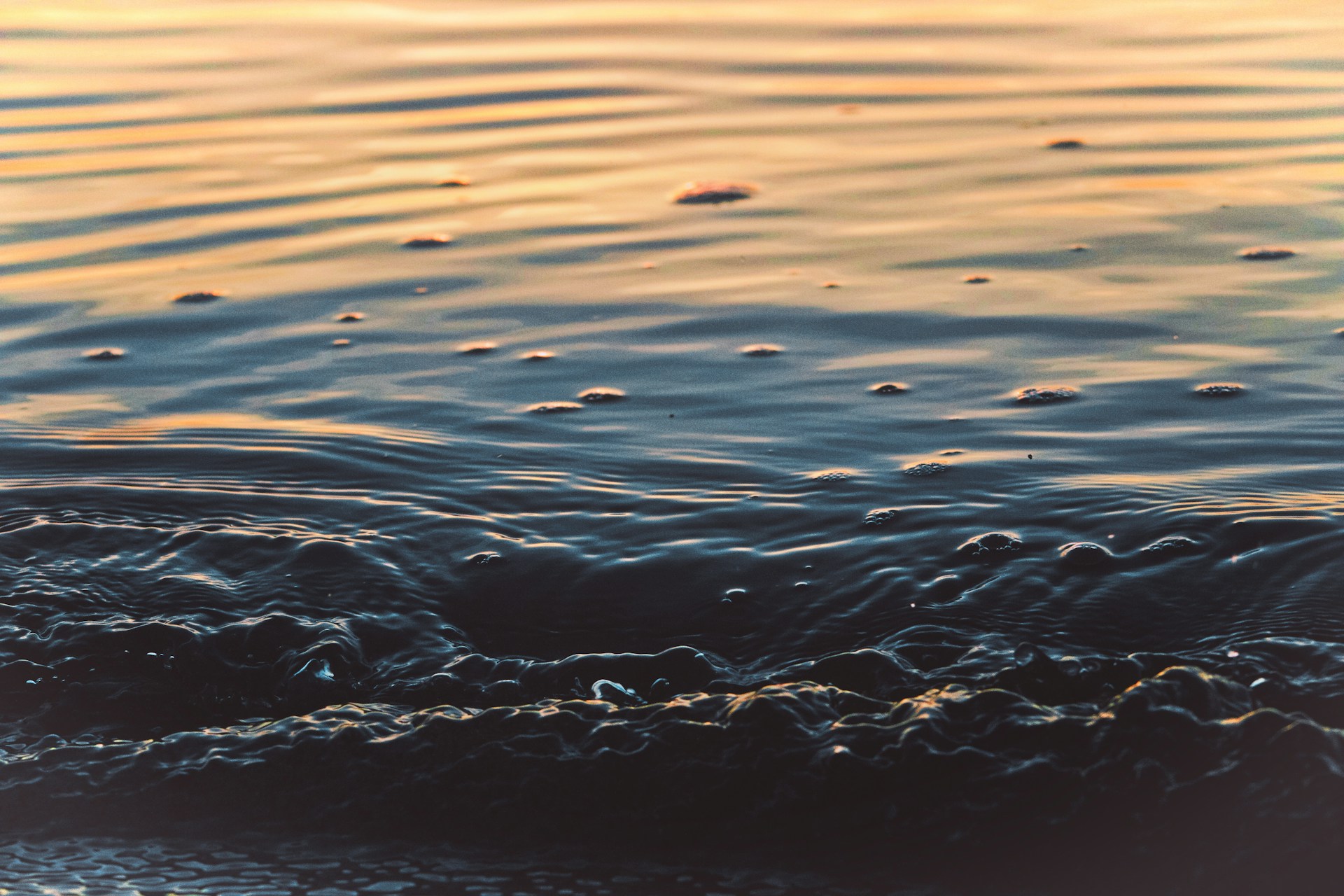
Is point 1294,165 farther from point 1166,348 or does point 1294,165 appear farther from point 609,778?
point 609,778

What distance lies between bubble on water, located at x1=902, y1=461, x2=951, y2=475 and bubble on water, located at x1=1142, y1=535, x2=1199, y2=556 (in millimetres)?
522

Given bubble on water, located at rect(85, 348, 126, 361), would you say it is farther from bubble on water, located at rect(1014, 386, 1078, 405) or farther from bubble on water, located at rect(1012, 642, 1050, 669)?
bubble on water, located at rect(1012, 642, 1050, 669)

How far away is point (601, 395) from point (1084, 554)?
1.46 metres

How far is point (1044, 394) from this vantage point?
3463 mm

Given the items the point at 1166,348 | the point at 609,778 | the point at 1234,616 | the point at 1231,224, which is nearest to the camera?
the point at 609,778

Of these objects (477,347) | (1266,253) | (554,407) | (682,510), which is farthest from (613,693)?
(1266,253)

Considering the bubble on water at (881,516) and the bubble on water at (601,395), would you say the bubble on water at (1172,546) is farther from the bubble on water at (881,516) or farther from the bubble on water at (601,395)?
the bubble on water at (601,395)

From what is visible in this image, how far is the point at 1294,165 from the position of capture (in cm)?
543

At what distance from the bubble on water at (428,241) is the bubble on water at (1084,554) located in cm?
307

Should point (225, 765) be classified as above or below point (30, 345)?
below

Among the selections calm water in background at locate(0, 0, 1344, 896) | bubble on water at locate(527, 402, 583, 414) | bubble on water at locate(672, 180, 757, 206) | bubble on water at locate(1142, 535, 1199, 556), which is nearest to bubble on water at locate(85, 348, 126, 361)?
calm water in background at locate(0, 0, 1344, 896)

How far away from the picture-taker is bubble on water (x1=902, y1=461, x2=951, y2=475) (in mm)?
3055

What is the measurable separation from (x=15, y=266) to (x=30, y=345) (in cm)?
97

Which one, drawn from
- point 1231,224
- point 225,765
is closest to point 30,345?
point 225,765
